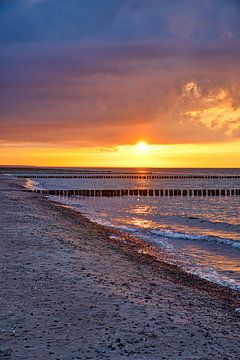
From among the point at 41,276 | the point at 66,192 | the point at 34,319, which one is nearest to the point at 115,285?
the point at 41,276

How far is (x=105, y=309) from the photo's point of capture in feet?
26.8

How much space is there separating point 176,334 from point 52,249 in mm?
7581

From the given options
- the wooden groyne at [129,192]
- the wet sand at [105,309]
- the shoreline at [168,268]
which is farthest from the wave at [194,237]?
the wooden groyne at [129,192]

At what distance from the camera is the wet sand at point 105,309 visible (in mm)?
6473

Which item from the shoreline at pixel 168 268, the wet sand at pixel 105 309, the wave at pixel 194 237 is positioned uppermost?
the wet sand at pixel 105 309

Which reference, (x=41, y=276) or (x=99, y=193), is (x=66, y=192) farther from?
(x=41, y=276)

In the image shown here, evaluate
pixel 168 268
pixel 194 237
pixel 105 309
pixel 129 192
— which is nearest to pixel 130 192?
pixel 129 192

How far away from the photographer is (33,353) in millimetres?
6160

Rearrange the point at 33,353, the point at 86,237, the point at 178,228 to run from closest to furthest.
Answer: the point at 33,353 < the point at 86,237 < the point at 178,228

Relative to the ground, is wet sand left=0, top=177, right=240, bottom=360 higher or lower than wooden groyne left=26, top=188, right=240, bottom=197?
higher

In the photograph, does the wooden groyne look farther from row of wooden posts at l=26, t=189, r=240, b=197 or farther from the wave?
the wave

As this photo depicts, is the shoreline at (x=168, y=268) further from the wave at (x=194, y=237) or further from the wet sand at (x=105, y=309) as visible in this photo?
the wave at (x=194, y=237)

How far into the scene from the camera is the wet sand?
6473 millimetres

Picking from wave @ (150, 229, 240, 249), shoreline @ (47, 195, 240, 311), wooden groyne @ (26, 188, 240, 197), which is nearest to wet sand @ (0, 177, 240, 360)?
shoreline @ (47, 195, 240, 311)
